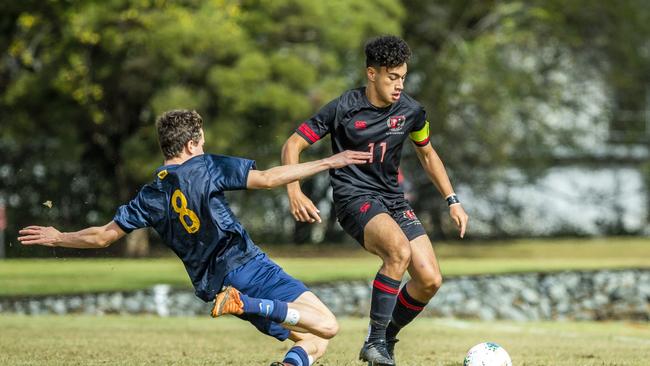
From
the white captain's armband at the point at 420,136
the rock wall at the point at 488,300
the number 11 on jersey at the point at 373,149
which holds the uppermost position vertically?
the white captain's armband at the point at 420,136

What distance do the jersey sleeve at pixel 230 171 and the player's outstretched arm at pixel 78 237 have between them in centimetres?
71

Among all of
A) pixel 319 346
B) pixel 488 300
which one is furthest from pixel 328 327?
pixel 488 300

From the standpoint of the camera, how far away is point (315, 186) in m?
31.4

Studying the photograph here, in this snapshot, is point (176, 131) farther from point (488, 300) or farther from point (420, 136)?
point (488, 300)

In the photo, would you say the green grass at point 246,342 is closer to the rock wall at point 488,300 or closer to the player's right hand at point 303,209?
the player's right hand at point 303,209

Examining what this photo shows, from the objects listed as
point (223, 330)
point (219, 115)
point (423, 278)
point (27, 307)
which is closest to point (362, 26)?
point (219, 115)

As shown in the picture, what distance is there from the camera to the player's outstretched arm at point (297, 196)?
6.91m

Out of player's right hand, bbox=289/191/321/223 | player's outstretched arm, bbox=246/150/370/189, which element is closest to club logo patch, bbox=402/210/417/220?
player's right hand, bbox=289/191/321/223

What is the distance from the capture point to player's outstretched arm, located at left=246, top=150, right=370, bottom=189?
6.48 metres

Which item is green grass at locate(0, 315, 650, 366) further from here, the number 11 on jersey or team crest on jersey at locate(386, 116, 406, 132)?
team crest on jersey at locate(386, 116, 406, 132)

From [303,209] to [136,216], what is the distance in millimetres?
1010

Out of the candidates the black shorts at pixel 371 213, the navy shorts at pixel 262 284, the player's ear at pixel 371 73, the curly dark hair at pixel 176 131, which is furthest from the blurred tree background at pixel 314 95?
the navy shorts at pixel 262 284

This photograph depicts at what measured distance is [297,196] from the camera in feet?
23.4

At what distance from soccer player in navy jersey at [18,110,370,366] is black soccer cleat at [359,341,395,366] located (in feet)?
2.21
